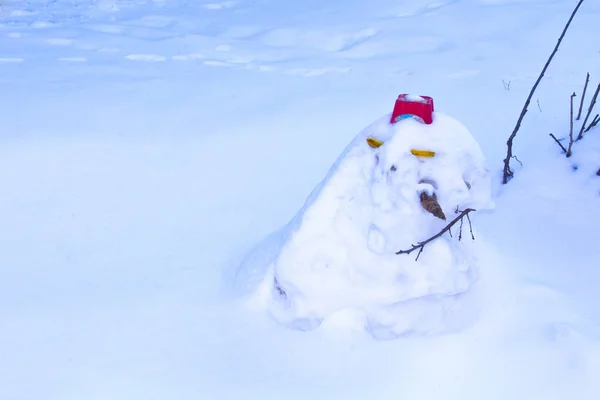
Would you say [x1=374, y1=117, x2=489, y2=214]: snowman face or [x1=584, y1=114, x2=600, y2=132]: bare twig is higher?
[x1=374, y1=117, x2=489, y2=214]: snowman face

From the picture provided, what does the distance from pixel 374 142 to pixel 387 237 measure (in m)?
0.30

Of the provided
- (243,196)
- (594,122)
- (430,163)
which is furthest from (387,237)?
(594,122)

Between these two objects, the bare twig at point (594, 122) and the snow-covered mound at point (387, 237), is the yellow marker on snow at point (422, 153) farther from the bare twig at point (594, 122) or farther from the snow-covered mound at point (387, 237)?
the bare twig at point (594, 122)

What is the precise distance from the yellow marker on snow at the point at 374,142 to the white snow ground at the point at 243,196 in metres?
0.61

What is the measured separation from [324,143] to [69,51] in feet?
8.99

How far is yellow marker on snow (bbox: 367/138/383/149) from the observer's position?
1655 millimetres

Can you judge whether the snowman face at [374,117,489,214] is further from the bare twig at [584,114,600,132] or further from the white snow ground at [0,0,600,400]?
the bare twig at [584,114,600,132]

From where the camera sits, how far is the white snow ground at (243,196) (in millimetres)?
1714

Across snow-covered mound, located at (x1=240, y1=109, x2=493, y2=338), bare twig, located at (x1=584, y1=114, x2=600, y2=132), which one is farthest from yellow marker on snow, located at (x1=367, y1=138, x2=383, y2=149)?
bare twig, located at (x1=584, y1=114, x2=600, y2=132)

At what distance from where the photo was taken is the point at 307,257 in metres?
1.72

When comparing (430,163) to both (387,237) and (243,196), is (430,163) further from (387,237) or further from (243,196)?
(243,196)

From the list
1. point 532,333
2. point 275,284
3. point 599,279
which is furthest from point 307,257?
point 599,279

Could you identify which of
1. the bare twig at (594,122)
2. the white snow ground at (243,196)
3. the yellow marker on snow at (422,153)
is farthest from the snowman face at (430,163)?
the bare twig at (594,122)

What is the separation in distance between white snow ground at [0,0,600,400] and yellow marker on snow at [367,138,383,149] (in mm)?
610
